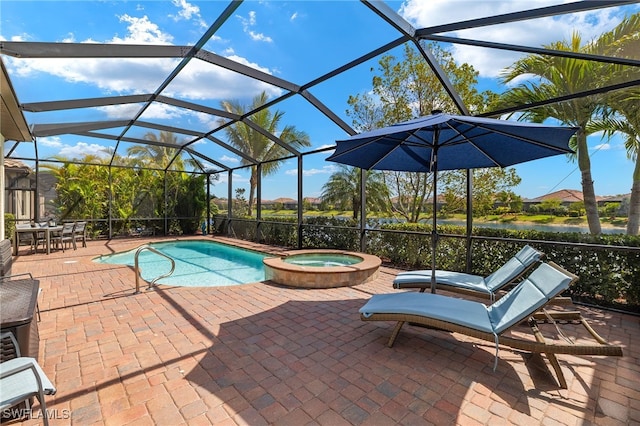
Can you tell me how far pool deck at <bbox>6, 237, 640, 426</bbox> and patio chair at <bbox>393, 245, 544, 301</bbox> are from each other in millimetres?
808

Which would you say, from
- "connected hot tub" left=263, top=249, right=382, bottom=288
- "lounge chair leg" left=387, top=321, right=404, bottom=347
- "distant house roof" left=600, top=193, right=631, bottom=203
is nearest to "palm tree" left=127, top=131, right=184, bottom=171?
"connected hot tub" left=263, top=249, right=382, bottom=288

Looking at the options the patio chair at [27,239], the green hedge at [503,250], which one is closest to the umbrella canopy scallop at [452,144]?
the green hedge at [503,250]

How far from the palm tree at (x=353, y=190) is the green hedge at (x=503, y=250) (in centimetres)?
409

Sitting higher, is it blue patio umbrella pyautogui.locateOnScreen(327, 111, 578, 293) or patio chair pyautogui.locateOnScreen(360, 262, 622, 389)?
blue patio umbrella pyautogui.locateOnScreen(327, 111, 578, 293)

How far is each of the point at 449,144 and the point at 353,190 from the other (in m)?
10.9

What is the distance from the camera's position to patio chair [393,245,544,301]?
13.8ft

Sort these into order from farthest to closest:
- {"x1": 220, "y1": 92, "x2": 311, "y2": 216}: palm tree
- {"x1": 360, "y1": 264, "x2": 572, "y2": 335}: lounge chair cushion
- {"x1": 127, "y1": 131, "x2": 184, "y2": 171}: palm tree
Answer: {"x1": 220, "y1": 92, "x2": 311, "y2": 216}: palm tree → {"x1": 127, "y1": 131, "x2": 184, "y2": 171}: palm tree → {"x1": 360, "y1": 264, "x2": 572, "y2": 335}: lounge chair cushion

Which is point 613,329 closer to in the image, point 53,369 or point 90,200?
point 53,369

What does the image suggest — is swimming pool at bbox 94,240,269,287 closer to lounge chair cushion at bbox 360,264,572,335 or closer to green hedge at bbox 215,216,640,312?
green hedge at bbox 215,216,640,312

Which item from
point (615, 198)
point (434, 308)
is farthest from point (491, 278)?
point (615, 198)

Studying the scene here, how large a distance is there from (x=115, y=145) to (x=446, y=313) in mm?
13476

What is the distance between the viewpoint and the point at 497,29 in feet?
15.3

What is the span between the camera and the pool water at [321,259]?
8.09 metres

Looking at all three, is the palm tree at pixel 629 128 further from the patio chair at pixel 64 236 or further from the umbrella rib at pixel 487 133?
the patio chair at pixel 64 236
